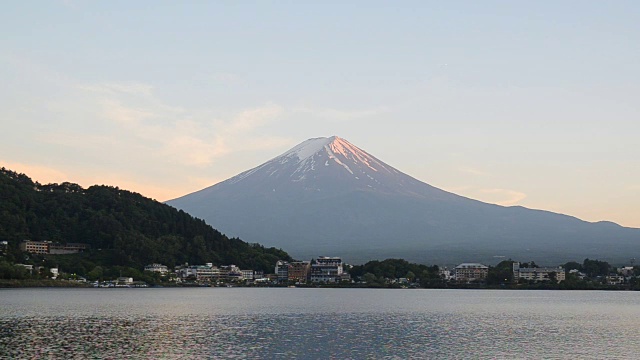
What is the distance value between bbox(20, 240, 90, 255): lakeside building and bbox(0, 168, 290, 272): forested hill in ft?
4.17

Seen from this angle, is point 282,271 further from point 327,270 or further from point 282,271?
point 327,270

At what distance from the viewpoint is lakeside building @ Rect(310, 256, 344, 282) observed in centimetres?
11831

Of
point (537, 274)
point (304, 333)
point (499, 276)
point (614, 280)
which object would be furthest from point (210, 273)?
point (304, 333)

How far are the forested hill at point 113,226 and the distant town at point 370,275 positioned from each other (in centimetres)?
168

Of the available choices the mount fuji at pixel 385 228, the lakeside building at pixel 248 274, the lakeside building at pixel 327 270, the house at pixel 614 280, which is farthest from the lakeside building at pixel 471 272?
the mount fuji at pixel 385 228

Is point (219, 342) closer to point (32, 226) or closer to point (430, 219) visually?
point (32, 226)

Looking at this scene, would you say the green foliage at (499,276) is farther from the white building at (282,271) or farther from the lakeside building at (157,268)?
the lakeside building at (157,268)

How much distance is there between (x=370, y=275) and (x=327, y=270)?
33.4 ft

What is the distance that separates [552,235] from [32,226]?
122 meters

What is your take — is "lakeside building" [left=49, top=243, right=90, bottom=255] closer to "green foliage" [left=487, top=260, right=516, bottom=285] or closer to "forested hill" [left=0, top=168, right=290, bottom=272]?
"forested hill" [left=0, top=168, right=290, bottom=272]

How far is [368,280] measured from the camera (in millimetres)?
110625

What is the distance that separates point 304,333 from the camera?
35.6 metres

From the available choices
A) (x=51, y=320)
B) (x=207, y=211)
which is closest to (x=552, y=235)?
(x=207, y=211)

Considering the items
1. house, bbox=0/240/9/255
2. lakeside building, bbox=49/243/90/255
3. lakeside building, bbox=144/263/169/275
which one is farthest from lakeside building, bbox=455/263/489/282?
house, bbox=0/240/9/255
